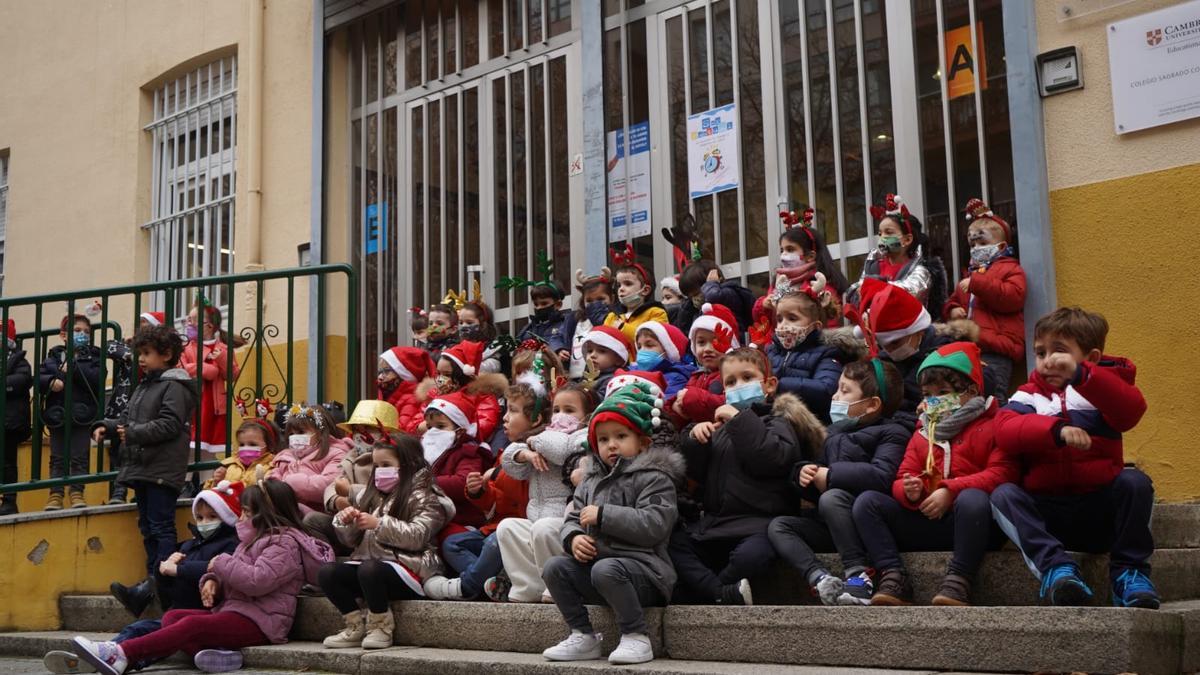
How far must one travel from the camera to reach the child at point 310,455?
24.7 ft

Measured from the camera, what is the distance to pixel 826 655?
4848 mm

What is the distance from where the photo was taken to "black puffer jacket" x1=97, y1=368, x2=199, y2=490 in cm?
768

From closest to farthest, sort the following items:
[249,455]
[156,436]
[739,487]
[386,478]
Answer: [739,487], [386,478], [156,436], [249,455]

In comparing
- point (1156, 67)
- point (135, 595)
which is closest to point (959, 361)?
point (1156, 67)

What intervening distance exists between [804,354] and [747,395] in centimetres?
55

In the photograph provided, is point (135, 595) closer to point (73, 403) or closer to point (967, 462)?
point (73, 403)

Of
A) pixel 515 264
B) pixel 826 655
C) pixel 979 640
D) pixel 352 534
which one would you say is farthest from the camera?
pixel 515 264

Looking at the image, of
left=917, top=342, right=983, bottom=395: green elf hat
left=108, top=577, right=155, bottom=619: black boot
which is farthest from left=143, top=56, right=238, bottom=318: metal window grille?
left=917, top=342, right=983, bottom=395: green elf hat

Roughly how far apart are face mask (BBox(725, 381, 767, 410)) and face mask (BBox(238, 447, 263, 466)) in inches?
136

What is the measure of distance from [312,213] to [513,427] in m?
5.44

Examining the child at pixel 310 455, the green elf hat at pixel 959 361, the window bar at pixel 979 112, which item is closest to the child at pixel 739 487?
the green elf hat at pixel 959 361

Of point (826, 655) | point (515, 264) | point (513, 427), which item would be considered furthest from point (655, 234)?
point (826, 655)

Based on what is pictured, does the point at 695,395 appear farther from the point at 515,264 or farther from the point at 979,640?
the point at 515,264

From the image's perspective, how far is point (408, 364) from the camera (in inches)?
348
